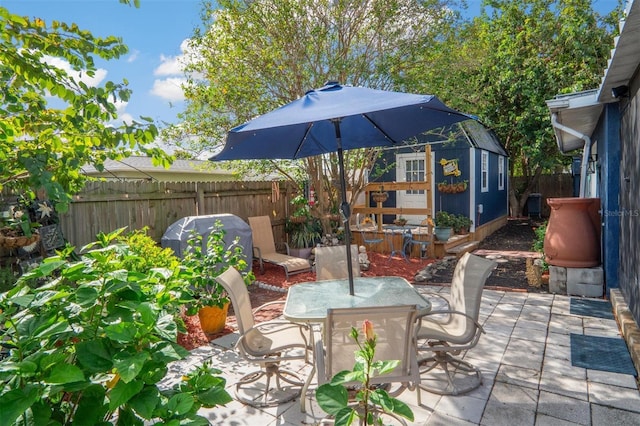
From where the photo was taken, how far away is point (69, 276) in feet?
3.91

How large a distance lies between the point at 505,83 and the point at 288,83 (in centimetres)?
851

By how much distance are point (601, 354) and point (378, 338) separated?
2436 millimetres

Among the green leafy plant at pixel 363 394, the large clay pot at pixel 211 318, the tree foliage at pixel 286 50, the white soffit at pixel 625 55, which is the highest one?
the tree foliage at pixel 286 50

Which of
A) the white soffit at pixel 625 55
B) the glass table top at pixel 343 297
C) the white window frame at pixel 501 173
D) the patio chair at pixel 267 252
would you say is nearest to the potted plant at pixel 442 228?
the patio chair at pixel 267 252

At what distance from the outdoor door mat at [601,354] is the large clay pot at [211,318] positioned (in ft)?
10.8

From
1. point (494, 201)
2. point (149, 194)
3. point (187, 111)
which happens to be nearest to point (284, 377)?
point (149, 194)

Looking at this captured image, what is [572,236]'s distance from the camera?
5176mm

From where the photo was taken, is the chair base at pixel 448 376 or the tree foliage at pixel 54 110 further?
the chair base at pixel 448 376

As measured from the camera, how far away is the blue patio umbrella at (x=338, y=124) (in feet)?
8.18

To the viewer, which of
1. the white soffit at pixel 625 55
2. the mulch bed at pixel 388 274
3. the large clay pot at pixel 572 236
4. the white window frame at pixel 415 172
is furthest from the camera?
the white window frame at pixel 415 172

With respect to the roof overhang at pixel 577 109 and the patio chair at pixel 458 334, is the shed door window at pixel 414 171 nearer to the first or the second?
the roof overhang at pixel 577 109

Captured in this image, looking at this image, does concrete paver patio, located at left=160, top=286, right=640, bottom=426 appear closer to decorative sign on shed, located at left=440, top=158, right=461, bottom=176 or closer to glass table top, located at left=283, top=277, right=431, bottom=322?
glass table top, located at left=283, top=277, right=431, bottom=322

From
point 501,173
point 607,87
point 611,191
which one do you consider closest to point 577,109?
point 607,87

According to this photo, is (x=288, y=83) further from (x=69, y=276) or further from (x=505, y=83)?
(x=505, y=83)
